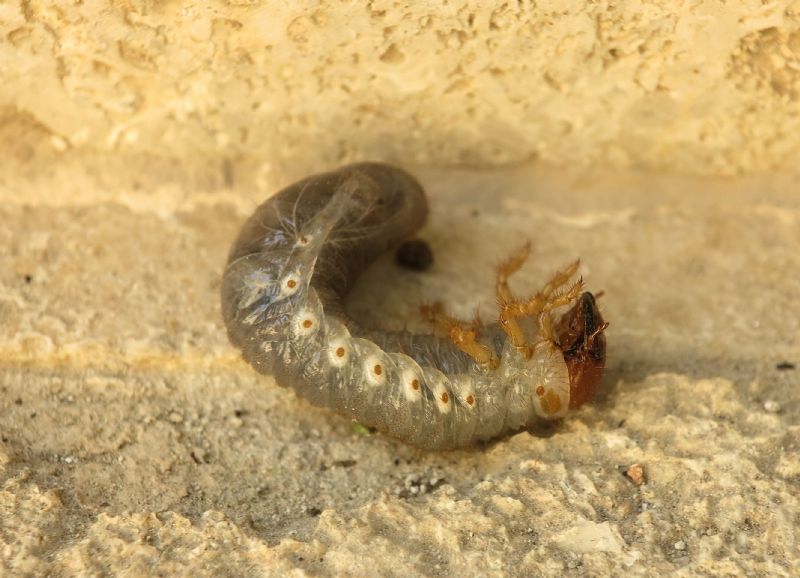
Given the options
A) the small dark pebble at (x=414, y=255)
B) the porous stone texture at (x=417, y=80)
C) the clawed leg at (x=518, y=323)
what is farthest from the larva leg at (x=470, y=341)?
the porous stone texture at (x=417, y=80)

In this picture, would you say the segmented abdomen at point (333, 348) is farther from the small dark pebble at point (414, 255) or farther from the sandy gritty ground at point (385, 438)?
Result: the small dark pebble at point (414, 255)

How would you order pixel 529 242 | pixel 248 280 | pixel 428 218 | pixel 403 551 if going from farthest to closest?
pixel 428 218
pixel 529 242
pixel 248 280
pixel 403 551

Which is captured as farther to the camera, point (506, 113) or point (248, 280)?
point (506, 113)

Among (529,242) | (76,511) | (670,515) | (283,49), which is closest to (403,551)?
(670,515)

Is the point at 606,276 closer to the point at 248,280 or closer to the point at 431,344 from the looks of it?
the point at 431,344

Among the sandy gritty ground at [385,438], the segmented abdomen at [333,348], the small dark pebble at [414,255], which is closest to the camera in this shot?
the sandy gritty ground at [385,438]

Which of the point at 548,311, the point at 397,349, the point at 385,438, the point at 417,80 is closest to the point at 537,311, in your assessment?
the point at 548,311

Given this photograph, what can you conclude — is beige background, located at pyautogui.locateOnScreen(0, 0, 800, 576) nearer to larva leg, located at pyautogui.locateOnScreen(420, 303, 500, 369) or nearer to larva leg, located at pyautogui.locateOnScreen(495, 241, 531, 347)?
larva leg, located at pyautogui.locateOnScreen(495, 241, 531, 347)
